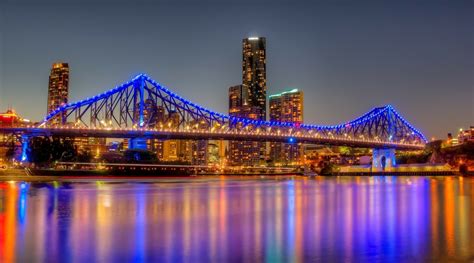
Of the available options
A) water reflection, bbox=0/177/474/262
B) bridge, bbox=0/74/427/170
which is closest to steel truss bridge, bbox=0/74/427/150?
bridge, bbox=0/74/427/170

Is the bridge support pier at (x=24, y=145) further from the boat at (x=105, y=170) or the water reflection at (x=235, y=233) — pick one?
the water reflection at (x=235, y=233)

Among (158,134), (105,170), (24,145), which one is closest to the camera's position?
(158,134)

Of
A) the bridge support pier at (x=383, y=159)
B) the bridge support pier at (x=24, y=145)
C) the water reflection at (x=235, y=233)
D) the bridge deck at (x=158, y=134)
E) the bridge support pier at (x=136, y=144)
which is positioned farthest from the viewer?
the bridge support pier at (x=383, y=159)

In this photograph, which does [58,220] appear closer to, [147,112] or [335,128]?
[147,112]

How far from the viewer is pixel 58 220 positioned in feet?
70.0

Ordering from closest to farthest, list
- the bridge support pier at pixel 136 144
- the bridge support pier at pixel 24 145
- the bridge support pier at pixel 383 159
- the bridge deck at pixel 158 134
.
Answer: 1. the bridge deck at pixel 158 134
2. the bridge support pier at pixel 24 145
3. the bridge support pier at pixel 136 144
4. the bridge support pier at pixel 383 159

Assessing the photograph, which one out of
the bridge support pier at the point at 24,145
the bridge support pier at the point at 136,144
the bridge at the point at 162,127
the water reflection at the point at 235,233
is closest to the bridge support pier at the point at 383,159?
the bridge at the point at 162,127

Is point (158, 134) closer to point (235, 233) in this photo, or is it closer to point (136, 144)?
point (136, 144)

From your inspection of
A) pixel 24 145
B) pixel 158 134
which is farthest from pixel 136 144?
pixel 24 145

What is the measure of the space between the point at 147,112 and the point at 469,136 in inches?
3661

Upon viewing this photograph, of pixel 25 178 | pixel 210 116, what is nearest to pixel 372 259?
pixel 25 178

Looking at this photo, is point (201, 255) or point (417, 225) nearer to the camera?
point (201, 255)

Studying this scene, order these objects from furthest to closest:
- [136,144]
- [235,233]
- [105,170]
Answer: [136,144] → [105,170] → [235,233]

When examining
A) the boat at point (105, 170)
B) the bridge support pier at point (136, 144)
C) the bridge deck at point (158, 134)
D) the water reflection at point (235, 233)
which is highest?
the bridge deck at point (158, 134)
